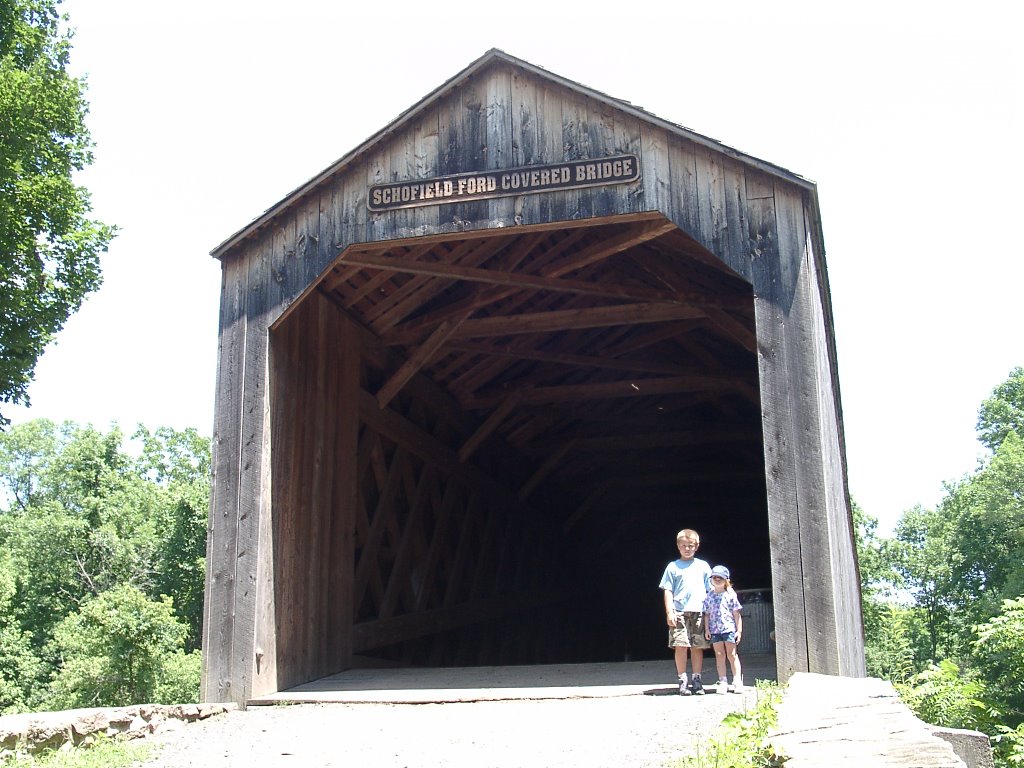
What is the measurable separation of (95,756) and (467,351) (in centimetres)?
737

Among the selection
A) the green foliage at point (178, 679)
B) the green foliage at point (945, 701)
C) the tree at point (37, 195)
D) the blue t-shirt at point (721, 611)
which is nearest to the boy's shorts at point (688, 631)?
the blue t-shirt at point (721, 611)

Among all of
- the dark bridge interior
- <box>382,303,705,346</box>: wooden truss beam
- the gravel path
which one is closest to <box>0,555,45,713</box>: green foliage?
the dark bridge interior

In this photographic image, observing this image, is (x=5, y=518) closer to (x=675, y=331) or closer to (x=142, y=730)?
(x=675, y=331)

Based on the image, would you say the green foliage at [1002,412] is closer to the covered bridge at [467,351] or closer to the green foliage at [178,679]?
the covered bridge at [467,351]

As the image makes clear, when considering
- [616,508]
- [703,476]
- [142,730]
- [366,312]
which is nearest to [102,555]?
[616,508]

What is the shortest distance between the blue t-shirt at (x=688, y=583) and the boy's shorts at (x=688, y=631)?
1.8 inches

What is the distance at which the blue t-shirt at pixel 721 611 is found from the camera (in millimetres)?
6512

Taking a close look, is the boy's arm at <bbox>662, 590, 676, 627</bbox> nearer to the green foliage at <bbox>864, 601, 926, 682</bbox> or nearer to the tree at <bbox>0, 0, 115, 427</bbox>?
the tree at <bbox>0, 0, 115, 427</bbox>

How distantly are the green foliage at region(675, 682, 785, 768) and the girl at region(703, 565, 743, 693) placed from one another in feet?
3.13

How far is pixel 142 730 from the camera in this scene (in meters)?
6.05

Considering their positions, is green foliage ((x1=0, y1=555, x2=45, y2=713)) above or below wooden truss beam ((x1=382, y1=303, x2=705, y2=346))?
below

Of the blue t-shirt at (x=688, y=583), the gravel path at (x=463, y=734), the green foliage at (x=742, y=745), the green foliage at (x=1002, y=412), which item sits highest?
the green foliage at (x=1002, y=412)

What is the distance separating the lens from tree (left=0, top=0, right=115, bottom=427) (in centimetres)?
1645

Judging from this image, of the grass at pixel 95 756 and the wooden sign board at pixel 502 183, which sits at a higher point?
the wooden sign board at pixel 502 183
